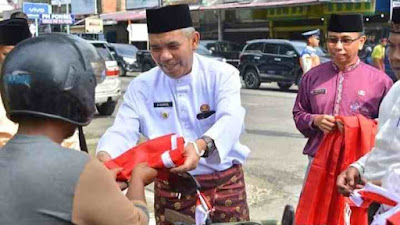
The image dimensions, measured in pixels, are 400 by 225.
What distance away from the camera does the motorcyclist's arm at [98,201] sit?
149cm

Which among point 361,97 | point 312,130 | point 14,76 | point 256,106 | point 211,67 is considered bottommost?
point 256,106

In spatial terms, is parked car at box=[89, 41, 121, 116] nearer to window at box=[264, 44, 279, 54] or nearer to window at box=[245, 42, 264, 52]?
window at box=[264, 44, 279, 54]

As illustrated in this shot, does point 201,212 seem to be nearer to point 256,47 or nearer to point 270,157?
point 270,157

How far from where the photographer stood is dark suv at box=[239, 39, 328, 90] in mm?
17219

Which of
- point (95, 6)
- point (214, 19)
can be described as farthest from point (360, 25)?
point (95, 6)

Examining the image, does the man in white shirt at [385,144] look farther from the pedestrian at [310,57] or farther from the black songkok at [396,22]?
the pedestrian at [310,57]

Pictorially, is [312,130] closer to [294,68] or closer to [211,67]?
[211,67]

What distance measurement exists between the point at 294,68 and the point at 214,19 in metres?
14.9

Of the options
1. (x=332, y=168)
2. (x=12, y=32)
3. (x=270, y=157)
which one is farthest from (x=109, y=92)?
(x=332, y=168)

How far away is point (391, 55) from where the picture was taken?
2.85m

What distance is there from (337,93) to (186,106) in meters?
1.22

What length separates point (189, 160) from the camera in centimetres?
230

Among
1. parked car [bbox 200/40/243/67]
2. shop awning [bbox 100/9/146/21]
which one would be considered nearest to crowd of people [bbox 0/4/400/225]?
parked car [bbox 200/40/243/67]

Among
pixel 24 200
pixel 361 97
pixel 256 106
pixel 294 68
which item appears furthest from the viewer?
pixel 294 68
